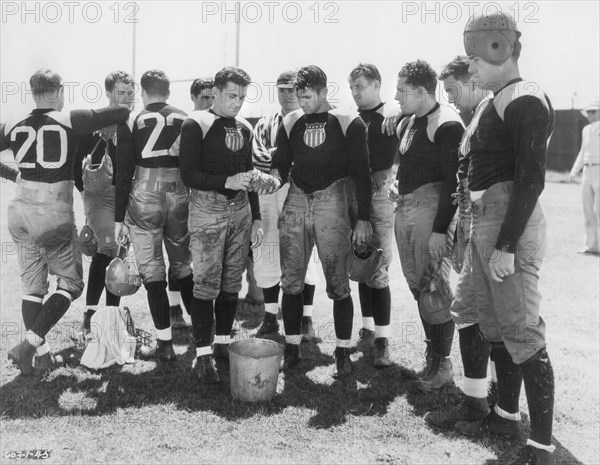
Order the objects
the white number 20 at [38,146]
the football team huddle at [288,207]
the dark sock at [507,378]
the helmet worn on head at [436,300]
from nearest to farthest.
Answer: the dark sock at [507,378] < the football team huddle at [288,207] < the helmet worn on head at [436,300] < the white number 20 at [38,146]

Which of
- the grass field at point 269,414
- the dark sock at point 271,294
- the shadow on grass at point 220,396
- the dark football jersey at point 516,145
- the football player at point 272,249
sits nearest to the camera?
the dark football jersey at point 516,145

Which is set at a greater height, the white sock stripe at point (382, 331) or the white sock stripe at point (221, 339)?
the white sock stripe at point (382, 331)

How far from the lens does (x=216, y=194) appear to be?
445 centimetres

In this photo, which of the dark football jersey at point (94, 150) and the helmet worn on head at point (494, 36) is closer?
the helmet worn on head at point (494, 36)

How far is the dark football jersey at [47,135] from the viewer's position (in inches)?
180

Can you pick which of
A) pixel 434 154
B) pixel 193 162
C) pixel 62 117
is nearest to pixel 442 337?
pixel 434 154

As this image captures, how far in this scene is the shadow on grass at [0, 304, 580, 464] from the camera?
13.0ft

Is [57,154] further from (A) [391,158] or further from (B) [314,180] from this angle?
(A) [391,158]

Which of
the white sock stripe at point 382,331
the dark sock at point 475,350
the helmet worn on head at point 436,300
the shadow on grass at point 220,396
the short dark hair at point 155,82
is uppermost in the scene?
the short dark hair at point 155,82

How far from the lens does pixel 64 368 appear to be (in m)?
4.84

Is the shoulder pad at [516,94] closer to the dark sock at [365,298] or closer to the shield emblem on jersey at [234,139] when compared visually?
the shield emblem on jersey at [234,139]

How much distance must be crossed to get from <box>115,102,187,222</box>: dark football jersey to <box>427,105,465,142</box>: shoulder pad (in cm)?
202

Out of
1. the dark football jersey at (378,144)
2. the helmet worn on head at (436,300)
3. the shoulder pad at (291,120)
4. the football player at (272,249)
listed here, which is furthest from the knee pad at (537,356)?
the football player at (272,249)

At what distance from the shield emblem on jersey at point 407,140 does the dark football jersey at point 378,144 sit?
0.57 m
